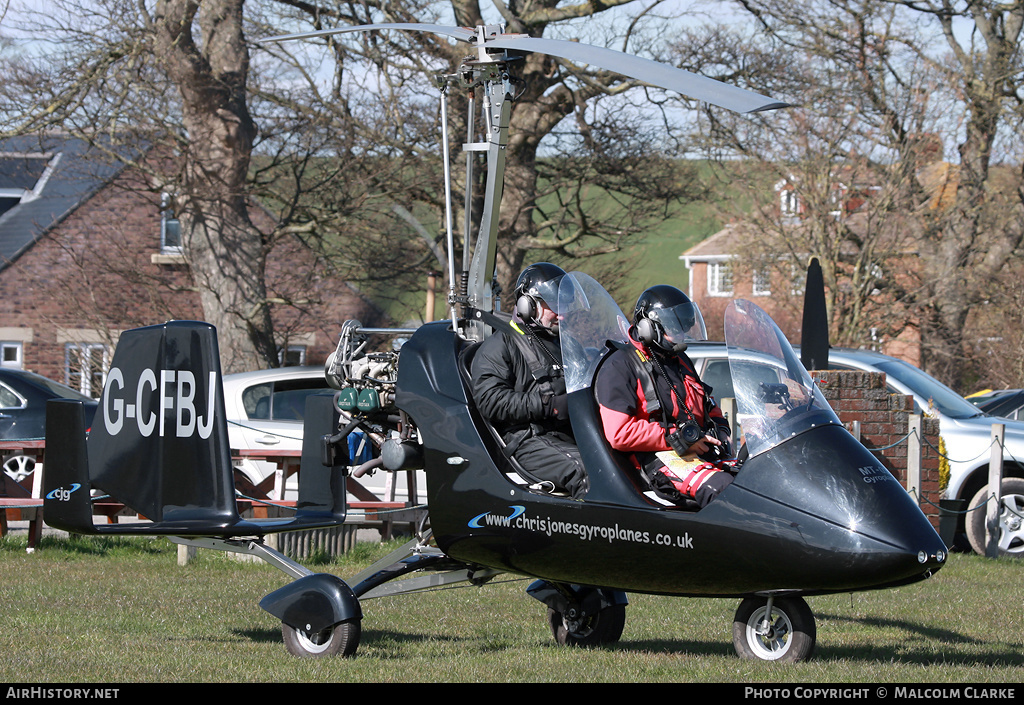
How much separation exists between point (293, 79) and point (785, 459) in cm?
1316

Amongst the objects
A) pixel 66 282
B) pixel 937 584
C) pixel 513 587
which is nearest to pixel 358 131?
pixel 66 282

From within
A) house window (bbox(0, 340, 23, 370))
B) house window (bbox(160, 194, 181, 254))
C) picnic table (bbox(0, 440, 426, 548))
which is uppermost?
house window (bbox(160, 194, 181, 254))

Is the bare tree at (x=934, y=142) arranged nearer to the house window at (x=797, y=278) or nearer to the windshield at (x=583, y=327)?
the house window at (x=797, y=278)

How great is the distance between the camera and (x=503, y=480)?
18.8 ft

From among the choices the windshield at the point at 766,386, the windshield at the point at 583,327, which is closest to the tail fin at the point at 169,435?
the windshield at the point at 583,327

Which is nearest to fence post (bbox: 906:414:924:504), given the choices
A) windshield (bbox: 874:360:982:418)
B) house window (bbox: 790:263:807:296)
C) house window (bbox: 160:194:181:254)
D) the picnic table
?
windshield (bbox: 874:360:982:418)

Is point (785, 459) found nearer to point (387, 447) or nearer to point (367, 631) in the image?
point (387, 447)

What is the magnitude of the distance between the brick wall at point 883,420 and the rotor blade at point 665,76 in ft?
21.2

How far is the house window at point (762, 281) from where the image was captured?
2356cm

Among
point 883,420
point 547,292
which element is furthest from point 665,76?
point 883,420

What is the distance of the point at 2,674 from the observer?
5.21m

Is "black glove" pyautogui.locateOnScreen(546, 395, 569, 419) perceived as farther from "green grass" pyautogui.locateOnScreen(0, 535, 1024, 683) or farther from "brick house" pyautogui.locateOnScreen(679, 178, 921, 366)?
"brick house" pyautogui.locateOnScreen(679, 178, 921, 366)

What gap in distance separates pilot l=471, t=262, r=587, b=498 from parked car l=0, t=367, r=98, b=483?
32.3 feet

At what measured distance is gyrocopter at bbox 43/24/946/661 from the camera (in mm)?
4961
